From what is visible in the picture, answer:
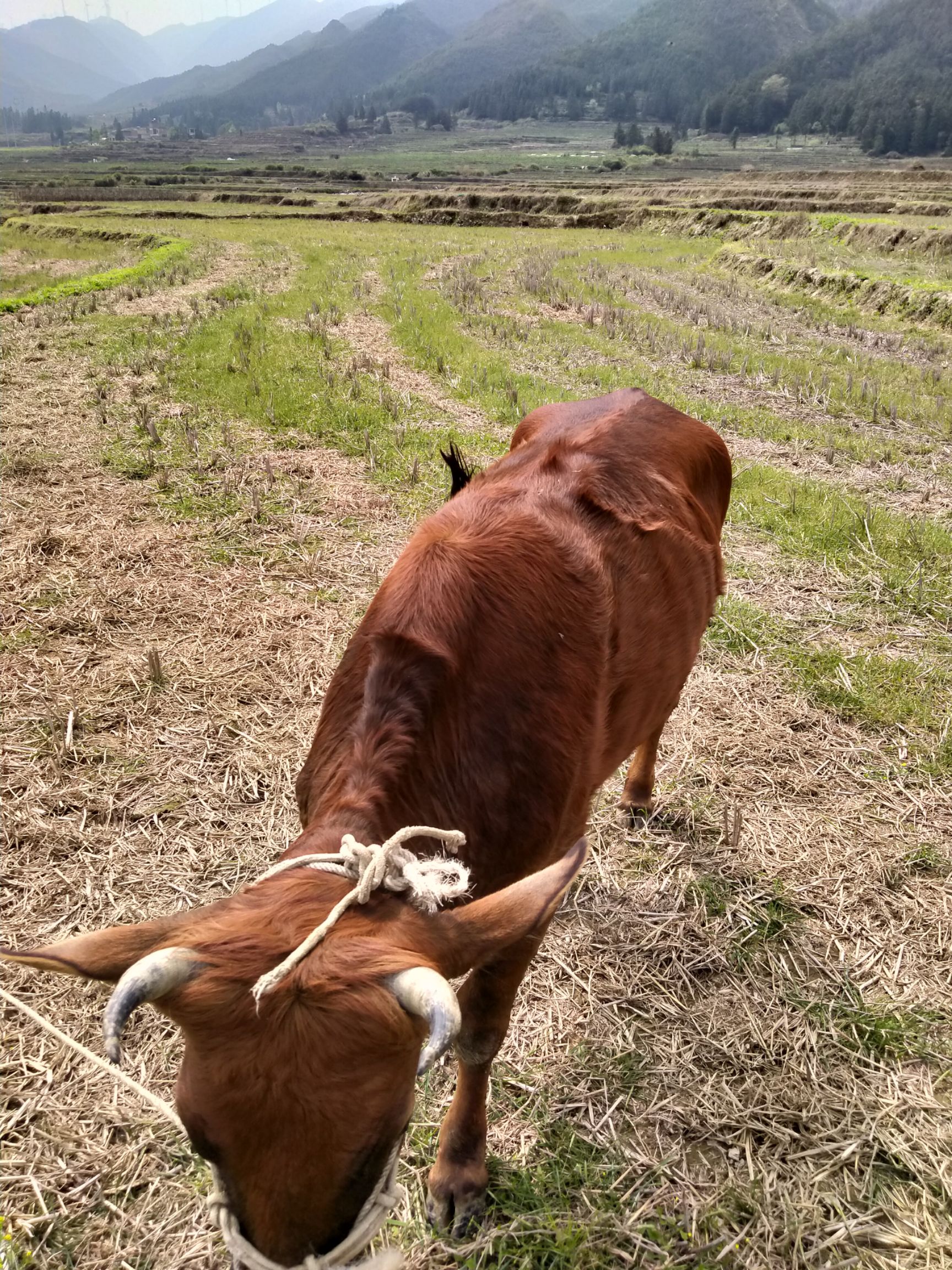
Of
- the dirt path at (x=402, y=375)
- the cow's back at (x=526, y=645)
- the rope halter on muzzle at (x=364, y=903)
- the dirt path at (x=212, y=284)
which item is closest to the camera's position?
the rope halter on muzzle at (x=364, y=903)

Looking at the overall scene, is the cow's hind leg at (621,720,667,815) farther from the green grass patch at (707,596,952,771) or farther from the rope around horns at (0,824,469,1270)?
the rope around horns at (0,824,469,1270)

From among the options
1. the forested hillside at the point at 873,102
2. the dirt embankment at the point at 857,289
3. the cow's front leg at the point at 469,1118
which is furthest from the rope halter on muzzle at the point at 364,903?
the forested hillside at the point at 873,102

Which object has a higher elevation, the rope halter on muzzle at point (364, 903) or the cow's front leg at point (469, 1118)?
the rope halter on muzzle at point (364, 903)

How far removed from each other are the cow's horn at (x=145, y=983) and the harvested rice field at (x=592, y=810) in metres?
2.15

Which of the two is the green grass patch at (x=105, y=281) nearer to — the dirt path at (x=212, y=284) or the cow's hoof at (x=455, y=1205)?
the dirt path at (x=212, y=284)

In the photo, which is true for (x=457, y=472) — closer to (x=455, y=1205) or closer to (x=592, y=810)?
(x=592, y=810)

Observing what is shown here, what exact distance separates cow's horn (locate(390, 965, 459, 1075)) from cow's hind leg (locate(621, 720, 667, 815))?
359 cm

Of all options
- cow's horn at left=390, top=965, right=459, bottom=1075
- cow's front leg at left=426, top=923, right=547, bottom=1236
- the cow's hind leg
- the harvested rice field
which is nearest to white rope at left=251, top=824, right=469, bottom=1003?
cow's horn at left=390, top=965, right=459, bottom=1075

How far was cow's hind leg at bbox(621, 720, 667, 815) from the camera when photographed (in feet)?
16.1

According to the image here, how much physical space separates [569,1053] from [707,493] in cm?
341

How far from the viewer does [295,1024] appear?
1468 millimetres

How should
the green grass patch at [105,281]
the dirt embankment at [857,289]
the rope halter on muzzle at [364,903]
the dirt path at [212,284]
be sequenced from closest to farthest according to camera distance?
the rope halter on muzzle at [364,903] < the dirt path at [212,284] < the dirt embankment at [857,289] < the green grass patch at [105,281]

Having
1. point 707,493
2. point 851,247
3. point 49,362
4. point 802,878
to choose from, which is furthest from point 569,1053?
point 851,247

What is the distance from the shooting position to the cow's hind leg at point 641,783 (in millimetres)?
4898
